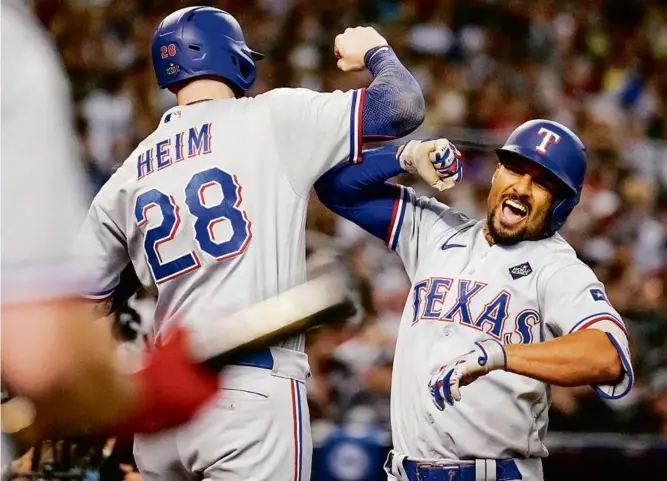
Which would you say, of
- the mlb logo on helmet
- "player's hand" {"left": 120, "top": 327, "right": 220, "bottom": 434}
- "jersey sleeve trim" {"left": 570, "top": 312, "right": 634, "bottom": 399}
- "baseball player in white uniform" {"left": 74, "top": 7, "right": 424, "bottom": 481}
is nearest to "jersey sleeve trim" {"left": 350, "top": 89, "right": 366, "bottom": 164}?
"baseball player in white uniform" {"left": 74, "top": 7, "right": 424, "bottom": 481}

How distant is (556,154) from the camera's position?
418cm

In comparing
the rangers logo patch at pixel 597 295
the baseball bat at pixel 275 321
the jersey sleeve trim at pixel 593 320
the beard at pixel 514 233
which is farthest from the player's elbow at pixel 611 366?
the baseball bat at pixel 275 321

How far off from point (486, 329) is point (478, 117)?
6517 mm

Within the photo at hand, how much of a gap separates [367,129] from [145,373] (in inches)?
90.5

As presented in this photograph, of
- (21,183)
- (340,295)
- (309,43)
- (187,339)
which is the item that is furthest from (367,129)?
(309,43)

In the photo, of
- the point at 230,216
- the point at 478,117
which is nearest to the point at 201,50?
the point at 230,216

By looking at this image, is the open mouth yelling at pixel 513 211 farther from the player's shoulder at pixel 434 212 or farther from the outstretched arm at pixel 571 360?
the outstretched arm at pixel 571 360

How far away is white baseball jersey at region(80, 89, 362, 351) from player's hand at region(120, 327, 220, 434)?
1997 mm

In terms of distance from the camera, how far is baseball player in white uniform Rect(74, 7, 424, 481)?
144 inches

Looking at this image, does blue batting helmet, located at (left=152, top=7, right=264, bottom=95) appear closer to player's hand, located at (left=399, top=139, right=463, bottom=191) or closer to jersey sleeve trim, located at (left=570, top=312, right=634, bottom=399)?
player's hand, located at (left=399, top=139, right=463, bottom=191)

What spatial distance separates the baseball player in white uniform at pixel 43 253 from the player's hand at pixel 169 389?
96 mm

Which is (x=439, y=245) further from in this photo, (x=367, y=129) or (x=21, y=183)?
(x=21, y=183)

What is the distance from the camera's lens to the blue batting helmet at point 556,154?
13.7ft

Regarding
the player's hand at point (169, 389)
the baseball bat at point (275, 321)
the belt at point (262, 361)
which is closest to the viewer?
the player's hand at point (169, 389)
